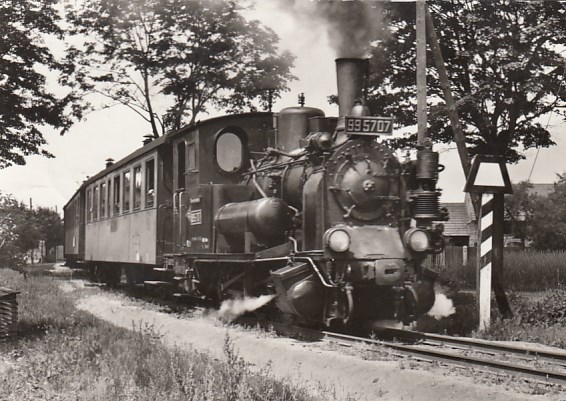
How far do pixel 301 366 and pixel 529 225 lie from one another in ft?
106

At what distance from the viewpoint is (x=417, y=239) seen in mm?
9469

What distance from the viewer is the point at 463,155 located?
1149cm

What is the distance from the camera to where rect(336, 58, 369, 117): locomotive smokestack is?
9.86m

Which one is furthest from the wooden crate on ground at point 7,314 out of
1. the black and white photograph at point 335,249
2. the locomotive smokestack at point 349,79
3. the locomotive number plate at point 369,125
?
the locomotive smokestack at point 349,79

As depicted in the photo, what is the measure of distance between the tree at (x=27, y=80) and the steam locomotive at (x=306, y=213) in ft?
22.1

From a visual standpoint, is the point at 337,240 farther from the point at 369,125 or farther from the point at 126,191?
the point at 126,191

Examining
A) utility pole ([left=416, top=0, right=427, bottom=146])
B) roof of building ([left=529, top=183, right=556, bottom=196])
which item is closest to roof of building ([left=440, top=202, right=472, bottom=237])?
roof of building ([left=529, top=183, right=556, bottom=196])

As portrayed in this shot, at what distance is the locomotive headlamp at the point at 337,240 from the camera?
29.7 feet

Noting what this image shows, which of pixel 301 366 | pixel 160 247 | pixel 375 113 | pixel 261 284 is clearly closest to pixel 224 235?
pixel 261 284

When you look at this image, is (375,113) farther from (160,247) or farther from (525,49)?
(160,247)

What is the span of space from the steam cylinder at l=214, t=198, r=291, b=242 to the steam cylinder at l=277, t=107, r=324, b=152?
118 centimetres

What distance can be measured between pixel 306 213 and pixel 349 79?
1985mm

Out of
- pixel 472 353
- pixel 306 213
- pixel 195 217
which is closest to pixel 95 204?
pixel 195 217

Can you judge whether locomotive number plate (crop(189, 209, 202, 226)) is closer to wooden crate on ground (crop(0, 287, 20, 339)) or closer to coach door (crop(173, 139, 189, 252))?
coach door (crop(173, 139, 189, 252))
